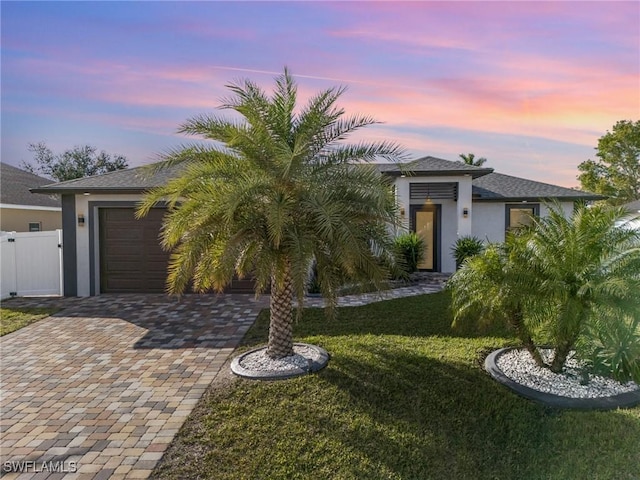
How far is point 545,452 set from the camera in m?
3.64

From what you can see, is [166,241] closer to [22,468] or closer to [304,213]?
[304,213]

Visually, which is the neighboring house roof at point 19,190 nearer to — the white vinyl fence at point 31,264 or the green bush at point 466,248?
the white vinyl fence at point 31,264

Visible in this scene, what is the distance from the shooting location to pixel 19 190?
663 inches

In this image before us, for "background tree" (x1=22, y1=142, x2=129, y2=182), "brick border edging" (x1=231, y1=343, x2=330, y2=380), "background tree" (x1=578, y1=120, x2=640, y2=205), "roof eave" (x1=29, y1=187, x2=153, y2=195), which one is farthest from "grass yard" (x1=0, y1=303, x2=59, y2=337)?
"background tree" (x1=578, y1=120, x2=640, y2=205)

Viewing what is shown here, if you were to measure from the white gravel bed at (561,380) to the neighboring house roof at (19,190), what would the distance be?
53.5 ft

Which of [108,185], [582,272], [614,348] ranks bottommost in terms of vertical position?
[614,348]

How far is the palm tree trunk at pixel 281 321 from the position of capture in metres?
5.53

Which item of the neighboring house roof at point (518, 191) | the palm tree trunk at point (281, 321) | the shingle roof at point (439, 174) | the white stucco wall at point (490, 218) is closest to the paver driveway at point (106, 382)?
the palm tree trunk at point (281, 321)

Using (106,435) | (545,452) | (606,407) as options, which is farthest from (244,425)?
(606,407)

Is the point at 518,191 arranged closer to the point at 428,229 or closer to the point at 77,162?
the point at 428,229

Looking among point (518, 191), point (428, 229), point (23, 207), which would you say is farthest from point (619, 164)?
point (23, 207)

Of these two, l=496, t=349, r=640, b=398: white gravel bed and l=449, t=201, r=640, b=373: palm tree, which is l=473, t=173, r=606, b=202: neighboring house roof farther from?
l=496, t=349, r=640, b=398: white gravel bed

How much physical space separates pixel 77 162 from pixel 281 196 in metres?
32.6

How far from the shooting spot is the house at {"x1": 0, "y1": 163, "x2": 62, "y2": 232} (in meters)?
15.3
